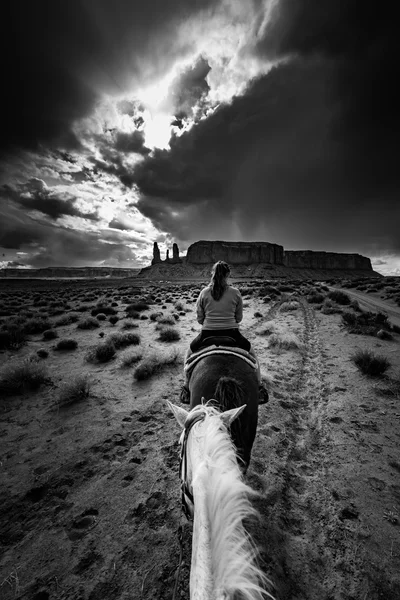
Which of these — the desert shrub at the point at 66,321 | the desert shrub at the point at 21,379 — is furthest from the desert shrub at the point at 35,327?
the desert shrub at the point at 21,379

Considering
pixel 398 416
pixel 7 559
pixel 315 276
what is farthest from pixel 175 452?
pixel 315 276

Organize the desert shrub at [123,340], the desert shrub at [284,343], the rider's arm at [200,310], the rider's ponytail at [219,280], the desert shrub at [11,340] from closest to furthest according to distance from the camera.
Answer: the rider's ponytail at [219,280]
the rider's arm at [200,310]
the desert shrub at [284,343]
the desert shrub at [11,340]
the desert shrub at [123,340]

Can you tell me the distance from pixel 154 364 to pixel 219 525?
5651 mm

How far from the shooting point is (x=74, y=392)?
4.68 metres

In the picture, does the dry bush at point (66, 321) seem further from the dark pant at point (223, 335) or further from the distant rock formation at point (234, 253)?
the distant rock formation at point (234, 253)

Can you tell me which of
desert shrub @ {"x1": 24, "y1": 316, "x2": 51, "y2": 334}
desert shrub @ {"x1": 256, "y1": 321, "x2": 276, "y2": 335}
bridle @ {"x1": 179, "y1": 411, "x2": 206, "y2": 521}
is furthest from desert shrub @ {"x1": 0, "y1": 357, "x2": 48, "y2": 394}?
desert shrub @ {"x1": 256, "y1": 321, "x2": 276, "y2": 335}

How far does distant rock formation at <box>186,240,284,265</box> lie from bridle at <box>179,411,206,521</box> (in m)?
118

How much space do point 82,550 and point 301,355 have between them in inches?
266

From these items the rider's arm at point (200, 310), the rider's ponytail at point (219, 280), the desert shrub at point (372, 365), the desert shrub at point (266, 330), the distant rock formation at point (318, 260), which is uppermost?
the distant rock formation at point (318, 260)

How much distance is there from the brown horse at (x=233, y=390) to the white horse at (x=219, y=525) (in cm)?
71

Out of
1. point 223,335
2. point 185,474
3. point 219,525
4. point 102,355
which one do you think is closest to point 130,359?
point 102,355

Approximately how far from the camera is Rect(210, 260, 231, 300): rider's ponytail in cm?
338

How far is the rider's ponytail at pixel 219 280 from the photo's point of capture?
11.1 ft

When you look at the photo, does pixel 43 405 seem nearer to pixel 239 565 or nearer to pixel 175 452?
pixel 175 452
